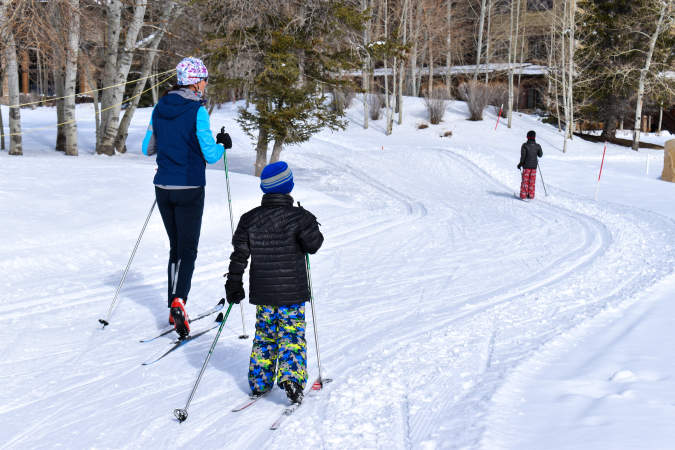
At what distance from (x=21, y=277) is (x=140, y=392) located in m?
3.45

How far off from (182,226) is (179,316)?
74 centimetres

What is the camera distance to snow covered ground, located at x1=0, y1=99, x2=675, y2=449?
3.52 meters

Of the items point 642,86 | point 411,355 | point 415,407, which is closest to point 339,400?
point 415,407

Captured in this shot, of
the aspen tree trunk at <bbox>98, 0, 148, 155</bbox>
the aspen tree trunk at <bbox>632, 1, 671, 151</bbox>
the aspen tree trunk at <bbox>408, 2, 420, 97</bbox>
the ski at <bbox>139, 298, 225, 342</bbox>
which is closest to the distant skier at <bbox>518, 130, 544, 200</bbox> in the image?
the ski at <bbox>139, 298, 225, 342</bbox>

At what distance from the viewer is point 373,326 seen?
17.9ft

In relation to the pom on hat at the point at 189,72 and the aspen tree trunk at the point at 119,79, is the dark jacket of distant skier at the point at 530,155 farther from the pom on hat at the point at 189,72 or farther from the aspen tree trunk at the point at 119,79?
the pom on hat at the point at 189,72

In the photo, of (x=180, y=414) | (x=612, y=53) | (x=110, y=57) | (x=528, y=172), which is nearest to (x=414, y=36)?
(x=612, y=53)

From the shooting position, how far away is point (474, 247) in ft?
29.5

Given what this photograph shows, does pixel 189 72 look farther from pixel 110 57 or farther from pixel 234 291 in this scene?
pixel 110 57

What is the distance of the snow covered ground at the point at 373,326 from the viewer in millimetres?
3523

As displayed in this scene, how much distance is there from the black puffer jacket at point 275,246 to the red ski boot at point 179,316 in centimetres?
135

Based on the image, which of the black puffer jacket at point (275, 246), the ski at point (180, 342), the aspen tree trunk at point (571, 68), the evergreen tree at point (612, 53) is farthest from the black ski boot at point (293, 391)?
the evergreen tree at point (612, 53)

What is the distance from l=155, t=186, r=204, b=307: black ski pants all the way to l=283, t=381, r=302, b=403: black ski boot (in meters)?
1.62

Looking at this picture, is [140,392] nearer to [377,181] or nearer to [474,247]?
[474,247]
